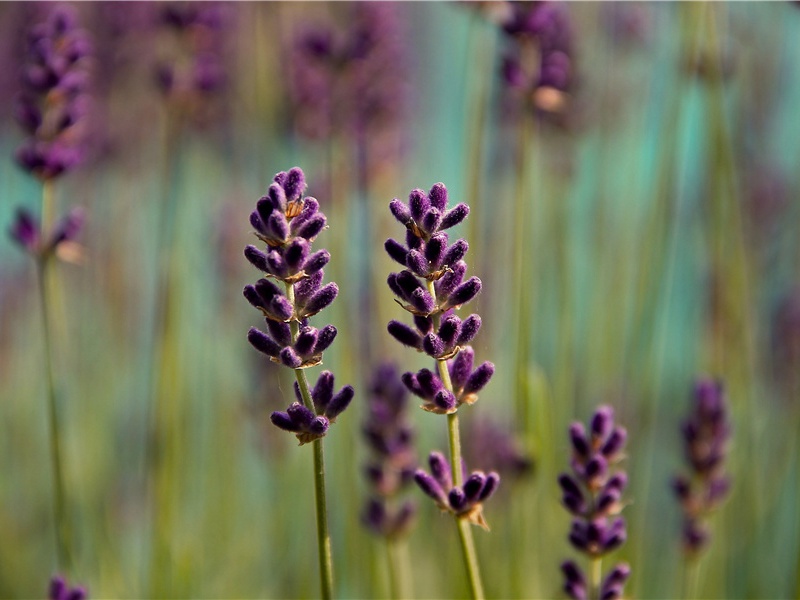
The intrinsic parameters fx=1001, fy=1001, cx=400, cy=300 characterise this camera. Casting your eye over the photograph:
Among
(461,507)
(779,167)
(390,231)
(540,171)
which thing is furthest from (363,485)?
(461,507)

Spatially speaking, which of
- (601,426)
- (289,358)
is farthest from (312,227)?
(601,426)

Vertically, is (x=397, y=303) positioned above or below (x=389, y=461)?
above

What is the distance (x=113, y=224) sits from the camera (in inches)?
148

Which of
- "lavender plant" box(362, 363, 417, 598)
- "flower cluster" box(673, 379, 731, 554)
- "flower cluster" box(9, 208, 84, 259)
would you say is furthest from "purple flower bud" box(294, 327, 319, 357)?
"flower cluster" box(673, 379, 731, 554)

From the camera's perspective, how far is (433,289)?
41.6 inches

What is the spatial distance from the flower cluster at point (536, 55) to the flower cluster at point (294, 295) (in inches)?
44.7

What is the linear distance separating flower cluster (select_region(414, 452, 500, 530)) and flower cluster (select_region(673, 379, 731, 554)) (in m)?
0.72

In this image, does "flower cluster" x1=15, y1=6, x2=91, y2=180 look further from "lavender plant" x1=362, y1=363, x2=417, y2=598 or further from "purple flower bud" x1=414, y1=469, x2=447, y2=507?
"purple flower bud" x1=414, y1=469, x2=447, y2=507

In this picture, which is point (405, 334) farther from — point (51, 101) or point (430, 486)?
point (51, 101)

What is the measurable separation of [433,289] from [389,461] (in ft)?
2.21

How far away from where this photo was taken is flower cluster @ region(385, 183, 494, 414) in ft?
3.36

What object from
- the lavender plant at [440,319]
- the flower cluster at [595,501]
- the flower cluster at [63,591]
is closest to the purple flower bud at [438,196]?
the lavender plant at [440,319]

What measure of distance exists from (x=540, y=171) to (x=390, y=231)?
1.86 feet

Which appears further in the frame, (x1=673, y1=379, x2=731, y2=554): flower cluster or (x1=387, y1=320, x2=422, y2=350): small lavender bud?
(x1=673, y1=379, x2=731, y2=554): flower cluster
